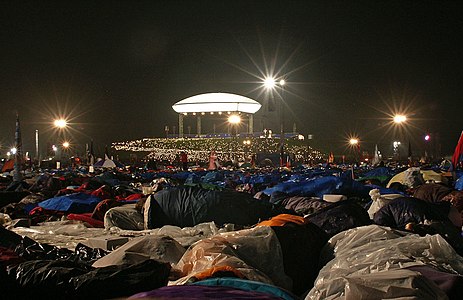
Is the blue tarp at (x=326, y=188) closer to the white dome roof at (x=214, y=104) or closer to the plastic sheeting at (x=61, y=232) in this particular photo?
the plastic sheeting at (x=61, y=232)

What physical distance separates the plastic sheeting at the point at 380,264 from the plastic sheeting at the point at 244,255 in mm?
370

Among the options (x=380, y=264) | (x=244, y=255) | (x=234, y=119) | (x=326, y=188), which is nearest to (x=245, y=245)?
(x=244, y=255)

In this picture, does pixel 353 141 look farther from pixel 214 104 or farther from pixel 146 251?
pixel 146 251

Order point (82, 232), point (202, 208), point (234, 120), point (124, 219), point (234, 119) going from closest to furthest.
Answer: point (82, 232) < point (202, 208) < point (124, 219) < point (234, 120) < point (234, 119)

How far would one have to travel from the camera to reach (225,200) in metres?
7.48

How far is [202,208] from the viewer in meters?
7.44

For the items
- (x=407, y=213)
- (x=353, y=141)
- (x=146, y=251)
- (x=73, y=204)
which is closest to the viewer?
(x=146, y=251)

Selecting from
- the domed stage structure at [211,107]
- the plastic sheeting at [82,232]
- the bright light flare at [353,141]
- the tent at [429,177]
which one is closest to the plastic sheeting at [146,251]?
the plastic sheeting at [82,232]

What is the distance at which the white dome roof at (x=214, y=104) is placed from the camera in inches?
1987

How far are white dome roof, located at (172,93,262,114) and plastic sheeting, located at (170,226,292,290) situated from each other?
45.5 meters

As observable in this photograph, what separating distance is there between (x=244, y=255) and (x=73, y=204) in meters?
6.35

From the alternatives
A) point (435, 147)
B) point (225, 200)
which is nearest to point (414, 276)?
point (225, 200)

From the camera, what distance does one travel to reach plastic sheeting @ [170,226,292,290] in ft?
11.8

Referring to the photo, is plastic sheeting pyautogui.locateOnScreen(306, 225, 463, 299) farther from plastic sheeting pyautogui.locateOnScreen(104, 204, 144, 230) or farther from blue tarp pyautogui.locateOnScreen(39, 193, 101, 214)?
blue tarp pyautogui.locateOnScreen(39, 193, 101, 214)
